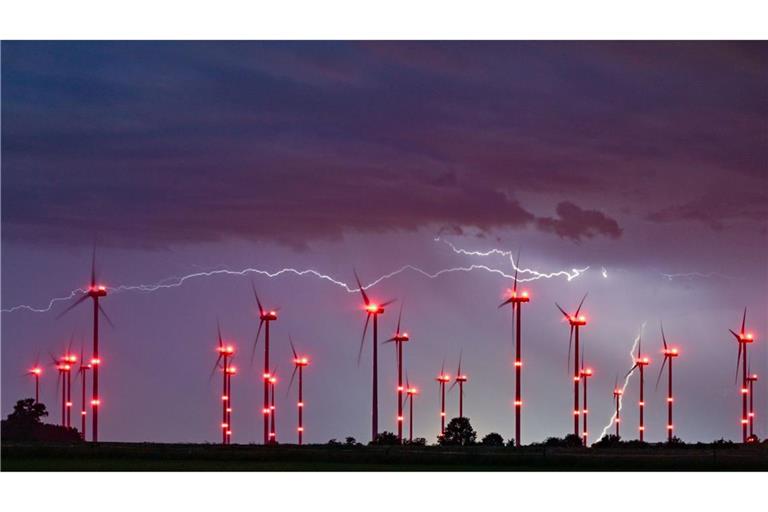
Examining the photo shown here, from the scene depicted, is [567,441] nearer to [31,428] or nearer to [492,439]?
[492,439]

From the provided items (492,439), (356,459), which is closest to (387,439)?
(492,439)

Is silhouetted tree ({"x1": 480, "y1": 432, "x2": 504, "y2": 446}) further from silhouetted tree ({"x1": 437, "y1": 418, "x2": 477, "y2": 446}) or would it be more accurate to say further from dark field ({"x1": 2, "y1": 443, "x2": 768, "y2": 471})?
dark field ({"x1": 2, "y1": 443, "x2": 768, "y2": 471})

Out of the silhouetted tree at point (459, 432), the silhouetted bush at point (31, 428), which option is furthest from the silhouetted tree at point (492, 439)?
the silhouetted bush at point (31, 428)

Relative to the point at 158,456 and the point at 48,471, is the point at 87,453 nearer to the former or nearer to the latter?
the point at 158,456

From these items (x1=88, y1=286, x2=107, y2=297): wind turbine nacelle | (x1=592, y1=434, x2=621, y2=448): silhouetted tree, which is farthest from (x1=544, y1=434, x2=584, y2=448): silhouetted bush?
(x1=88, y1=286, x2=107, y2=297): wind turbine nacelle

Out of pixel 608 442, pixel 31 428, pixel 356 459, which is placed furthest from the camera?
pixel 31 428

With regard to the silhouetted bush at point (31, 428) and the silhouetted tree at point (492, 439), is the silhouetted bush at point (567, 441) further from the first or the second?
the silhouetted bush at point (31, 428)
